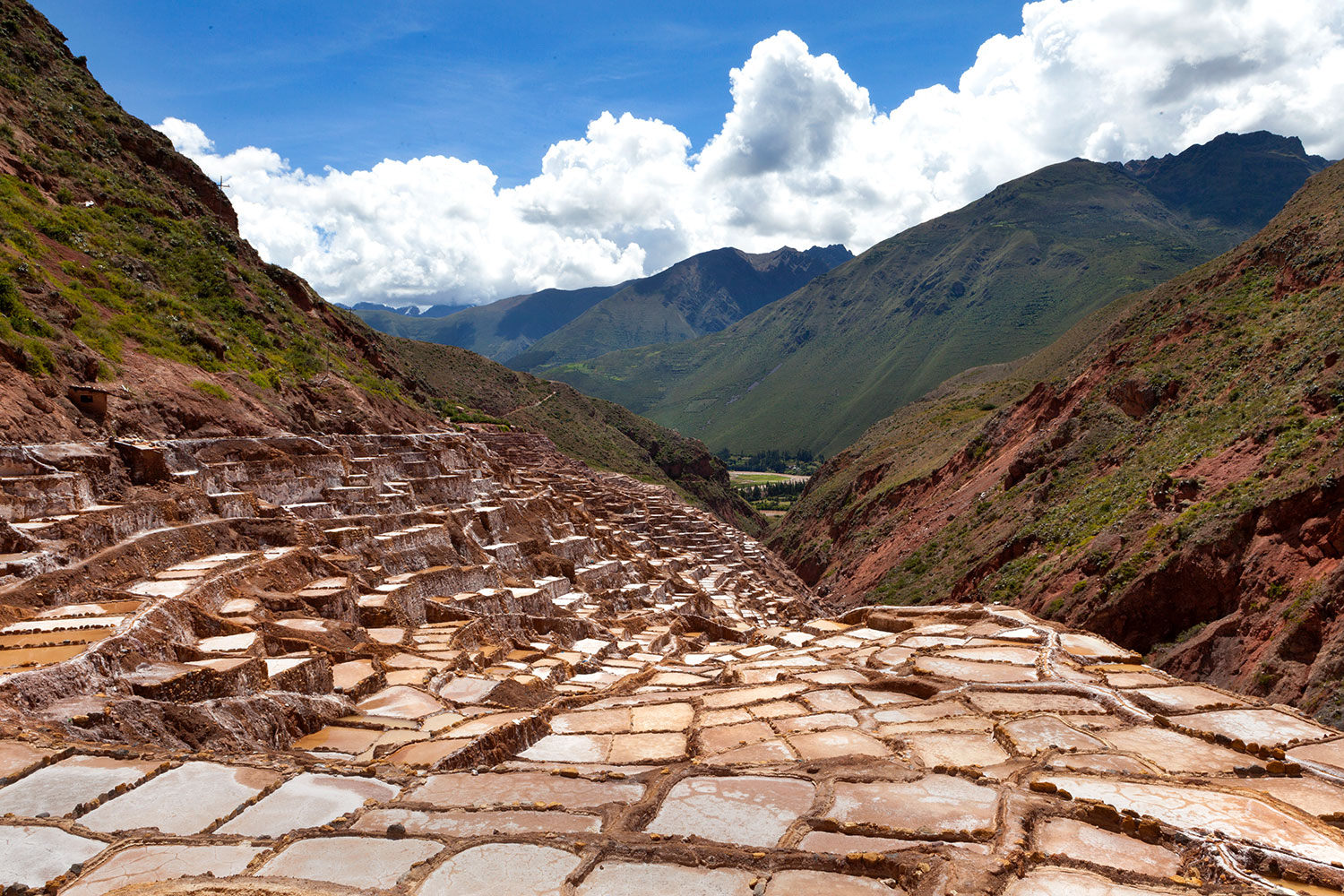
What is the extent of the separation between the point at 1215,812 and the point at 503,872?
21.6 ft

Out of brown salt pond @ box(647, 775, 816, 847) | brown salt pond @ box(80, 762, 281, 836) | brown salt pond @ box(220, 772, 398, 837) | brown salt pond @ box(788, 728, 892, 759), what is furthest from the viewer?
brown salt pond @ box(788, 728, 892, 759)

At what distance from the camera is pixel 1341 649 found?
49.9ft

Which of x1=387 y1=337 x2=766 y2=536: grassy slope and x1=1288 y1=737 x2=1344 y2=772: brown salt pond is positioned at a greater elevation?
x1=387 y1=337 x2=766 y2=536: grassy slope

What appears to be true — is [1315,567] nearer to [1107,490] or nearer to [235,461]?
[1107,490]

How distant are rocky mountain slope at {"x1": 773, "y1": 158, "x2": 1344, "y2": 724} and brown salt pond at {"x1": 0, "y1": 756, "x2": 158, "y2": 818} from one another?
19.4 metres

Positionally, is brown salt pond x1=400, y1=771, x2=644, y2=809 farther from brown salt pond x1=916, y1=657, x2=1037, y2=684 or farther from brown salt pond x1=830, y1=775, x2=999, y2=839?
brown salt pond x1=916, y1=657, x2=1037, y2=684

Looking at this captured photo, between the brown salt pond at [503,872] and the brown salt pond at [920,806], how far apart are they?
2346mm

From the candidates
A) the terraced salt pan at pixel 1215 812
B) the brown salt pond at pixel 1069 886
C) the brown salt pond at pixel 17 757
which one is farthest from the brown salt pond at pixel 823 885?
the brown salt pond at pixel 17 757

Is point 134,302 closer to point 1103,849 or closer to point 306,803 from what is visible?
point 306,803

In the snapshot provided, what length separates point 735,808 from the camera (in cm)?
724

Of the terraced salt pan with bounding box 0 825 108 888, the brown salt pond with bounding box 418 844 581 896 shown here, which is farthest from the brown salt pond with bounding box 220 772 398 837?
the brown salt pond with bounding box 418 844 581 896

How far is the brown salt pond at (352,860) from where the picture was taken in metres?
5.76

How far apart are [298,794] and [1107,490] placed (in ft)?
109

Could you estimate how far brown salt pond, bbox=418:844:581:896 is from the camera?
18.7ft
